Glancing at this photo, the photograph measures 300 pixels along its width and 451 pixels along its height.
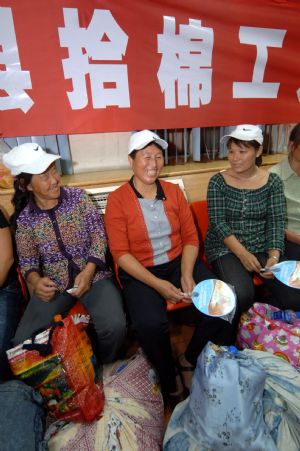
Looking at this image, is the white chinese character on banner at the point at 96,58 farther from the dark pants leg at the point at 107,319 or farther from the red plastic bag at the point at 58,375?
the red plastic bag at the point at 58,375

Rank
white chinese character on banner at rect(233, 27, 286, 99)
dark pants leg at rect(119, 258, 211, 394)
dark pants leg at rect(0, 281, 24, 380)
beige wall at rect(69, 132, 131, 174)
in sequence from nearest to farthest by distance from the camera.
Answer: dark pants leg at rect(0, 281, 24, 380)
dark pants leg at rect(119, 258, 211, 394)
white chinese character on banner at rect(233, 27, 286, 99)
beige wall at rect(69, 132, 131, 174)

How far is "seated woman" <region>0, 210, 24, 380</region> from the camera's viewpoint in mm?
1350

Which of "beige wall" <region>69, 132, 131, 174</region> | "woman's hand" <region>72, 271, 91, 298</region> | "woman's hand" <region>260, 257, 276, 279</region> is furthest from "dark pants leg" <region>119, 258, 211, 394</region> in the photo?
"beige wall" <region>69, 132, 131, 174</region>

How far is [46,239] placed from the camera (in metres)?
1.49

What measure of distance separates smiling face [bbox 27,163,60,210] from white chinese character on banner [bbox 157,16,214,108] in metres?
0.92

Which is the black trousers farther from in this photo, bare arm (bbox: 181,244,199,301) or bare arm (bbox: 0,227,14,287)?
bare arm (bbox: 0,227,14,287)

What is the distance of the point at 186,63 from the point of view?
1817 mm

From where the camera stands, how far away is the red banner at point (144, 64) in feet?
5.05

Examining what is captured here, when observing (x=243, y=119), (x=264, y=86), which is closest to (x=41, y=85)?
(x=243, y=119)

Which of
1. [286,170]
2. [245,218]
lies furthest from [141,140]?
[286,170]

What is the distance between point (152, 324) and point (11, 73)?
151 cm

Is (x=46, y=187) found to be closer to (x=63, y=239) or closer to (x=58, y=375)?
(x=63, y=239)

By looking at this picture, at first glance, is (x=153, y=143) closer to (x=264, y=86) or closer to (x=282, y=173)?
(x=282, y=173)

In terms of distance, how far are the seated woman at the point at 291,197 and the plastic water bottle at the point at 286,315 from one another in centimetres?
37
